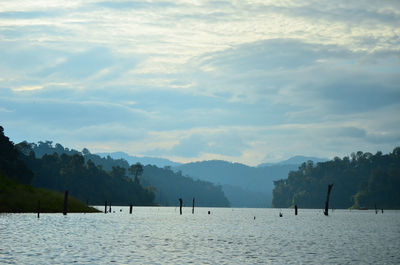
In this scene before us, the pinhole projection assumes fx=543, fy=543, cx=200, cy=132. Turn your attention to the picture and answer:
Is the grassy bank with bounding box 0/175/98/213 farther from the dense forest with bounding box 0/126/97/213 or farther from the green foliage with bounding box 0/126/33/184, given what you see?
the green foliage with bounding box 0/126/33/184

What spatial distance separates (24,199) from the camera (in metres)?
99.2

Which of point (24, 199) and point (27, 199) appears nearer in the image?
point (24, 199)

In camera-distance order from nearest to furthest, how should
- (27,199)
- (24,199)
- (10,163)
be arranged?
(24,199), (27,199), (10,163)

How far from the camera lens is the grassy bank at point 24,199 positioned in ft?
313

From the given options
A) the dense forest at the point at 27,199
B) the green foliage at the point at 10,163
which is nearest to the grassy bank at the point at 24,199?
the dense forest at the point at 27,199

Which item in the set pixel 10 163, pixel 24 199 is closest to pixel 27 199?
pixel 24 199

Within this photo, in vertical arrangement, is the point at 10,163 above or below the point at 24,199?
above

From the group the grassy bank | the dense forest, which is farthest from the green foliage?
the grassy bank

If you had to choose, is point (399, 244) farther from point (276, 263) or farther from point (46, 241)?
point (46, 241)

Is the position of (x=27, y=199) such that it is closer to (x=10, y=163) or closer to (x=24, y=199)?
(x=24, y=199)

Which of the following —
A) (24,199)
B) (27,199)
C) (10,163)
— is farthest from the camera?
(10,163)

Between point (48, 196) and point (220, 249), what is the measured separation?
216 feet

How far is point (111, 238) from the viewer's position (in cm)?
5956

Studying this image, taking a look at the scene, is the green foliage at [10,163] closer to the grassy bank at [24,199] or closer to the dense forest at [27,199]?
the dense forest at [27,199]
